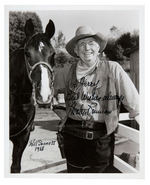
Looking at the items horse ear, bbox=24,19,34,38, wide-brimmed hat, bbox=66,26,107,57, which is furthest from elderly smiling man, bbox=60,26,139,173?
horse ear, bbox=24,19,34,38

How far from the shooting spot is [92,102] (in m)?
1.18

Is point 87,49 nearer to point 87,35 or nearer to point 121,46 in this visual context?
point 87,35

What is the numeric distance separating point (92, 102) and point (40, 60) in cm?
37

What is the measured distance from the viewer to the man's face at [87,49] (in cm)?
117

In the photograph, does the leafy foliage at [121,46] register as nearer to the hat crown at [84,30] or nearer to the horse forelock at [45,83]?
the hat crown at [84,30]

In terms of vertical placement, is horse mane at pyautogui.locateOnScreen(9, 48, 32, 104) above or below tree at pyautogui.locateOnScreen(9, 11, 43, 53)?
below

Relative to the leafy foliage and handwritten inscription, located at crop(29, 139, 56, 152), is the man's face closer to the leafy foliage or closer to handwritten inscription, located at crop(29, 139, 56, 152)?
the leafy foliage

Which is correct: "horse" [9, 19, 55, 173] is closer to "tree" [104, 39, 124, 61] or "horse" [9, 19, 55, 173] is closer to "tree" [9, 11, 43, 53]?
"tree" [9, 11, 43, 53]

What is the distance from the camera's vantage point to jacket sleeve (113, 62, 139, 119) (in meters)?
1.18

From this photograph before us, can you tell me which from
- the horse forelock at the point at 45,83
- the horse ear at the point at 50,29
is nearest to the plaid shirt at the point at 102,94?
the horse forelock at the point at 45,83

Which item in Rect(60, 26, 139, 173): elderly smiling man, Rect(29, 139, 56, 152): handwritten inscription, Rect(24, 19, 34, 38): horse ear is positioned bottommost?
Rect(29, 139, 56, 152): handwritten inscription

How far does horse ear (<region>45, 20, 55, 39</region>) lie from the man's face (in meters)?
0.16

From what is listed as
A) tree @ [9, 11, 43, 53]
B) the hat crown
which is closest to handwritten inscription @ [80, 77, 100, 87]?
the hat crown

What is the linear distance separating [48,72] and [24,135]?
1.25 ft
